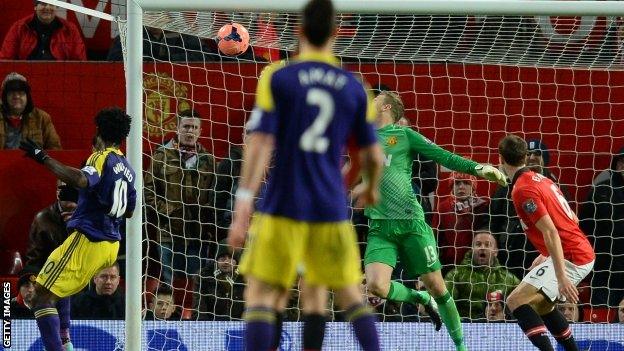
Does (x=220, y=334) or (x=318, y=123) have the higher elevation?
(x=318, y=123)

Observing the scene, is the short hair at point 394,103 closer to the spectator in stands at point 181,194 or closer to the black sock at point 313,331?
the spectator in stands at point 181,194

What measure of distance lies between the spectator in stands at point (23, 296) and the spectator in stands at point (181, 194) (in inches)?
40.2

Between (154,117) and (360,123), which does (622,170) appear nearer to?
(154,117)

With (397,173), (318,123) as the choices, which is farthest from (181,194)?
(318,123)

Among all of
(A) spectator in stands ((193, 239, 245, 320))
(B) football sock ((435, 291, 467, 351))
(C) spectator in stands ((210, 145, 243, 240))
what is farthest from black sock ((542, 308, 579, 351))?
(C) spectator in stands ((210, 145, 243, 240))

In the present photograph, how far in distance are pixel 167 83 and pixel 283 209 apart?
5.58m

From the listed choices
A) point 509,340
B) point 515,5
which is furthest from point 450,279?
point 515,5

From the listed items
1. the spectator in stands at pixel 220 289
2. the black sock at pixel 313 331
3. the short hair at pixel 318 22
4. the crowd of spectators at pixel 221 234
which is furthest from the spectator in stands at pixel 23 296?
the short hair at pixel 318 22

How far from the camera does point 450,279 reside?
10391 millimetres

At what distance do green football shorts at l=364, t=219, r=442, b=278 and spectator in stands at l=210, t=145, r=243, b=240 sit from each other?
5.75 ft

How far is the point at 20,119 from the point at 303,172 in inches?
242

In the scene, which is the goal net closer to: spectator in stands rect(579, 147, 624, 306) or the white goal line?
spectator in stands rect(579, 147, 624, 306)

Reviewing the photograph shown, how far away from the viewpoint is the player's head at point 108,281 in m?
10.2

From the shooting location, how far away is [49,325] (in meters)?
8.94
